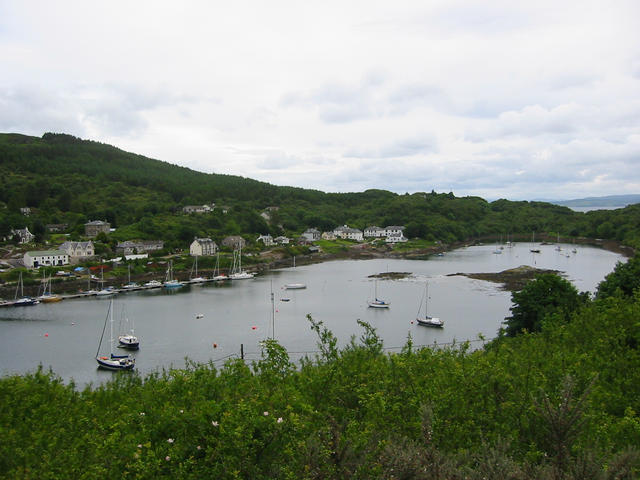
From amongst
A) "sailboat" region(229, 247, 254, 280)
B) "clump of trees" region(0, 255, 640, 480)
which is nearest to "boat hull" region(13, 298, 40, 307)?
"sailboat" region(229, 247, 254, 280)

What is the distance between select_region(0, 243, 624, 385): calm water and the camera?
16.6 meters

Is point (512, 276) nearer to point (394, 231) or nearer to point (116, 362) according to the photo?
point (116, 362)

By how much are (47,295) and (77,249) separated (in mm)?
8584

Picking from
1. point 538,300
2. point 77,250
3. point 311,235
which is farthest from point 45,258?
point 538,300

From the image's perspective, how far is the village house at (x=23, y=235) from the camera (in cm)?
3862

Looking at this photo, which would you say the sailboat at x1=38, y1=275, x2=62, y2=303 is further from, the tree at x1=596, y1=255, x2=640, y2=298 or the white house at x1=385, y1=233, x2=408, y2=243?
the white house at x1=385, y1=233, x2=408, y2=243

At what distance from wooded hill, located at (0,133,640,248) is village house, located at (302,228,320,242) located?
270 cm

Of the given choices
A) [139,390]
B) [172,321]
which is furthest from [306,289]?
[139,390]

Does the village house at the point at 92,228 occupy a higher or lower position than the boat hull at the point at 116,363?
higher

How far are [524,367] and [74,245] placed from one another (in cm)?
3505

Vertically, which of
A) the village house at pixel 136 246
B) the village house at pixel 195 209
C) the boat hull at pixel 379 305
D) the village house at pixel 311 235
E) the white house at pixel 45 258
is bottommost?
the boat hull at pixel 379 305

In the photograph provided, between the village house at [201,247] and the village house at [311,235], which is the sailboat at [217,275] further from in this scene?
the village house at [311,235]

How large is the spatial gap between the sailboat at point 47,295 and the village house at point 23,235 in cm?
1279

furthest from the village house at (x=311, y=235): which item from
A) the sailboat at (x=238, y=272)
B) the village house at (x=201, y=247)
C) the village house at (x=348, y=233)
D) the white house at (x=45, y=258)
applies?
the white house at (x=45, y=258)
